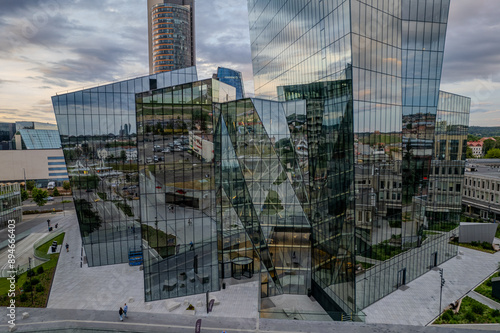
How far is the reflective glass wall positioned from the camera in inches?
968

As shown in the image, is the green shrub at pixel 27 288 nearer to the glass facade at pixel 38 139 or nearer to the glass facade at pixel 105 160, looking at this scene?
→ the glass facade at pixel 105 160

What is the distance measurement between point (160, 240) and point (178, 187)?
472 cm

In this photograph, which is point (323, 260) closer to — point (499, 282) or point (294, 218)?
point (294, 218)

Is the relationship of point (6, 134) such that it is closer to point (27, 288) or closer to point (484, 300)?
point (27, 288)

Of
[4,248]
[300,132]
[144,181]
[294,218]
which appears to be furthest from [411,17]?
[4,248]

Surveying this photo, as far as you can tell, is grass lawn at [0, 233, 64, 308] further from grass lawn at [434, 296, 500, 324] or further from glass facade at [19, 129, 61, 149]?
glass facade at [19, 129, 61, 149]

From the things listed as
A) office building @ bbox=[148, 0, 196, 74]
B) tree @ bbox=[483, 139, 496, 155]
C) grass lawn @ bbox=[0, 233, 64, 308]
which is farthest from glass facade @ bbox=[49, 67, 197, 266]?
tree @ bbox=[483, 139, 496, 155]

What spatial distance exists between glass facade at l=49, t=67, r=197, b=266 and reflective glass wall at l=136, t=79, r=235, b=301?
8.36 metres

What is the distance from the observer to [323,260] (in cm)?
2711

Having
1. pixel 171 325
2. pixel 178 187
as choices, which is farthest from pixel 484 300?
pixel 178 187

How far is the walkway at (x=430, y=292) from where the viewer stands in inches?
917

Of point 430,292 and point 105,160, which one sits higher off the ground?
point 105,160

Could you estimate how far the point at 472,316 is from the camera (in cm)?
2272

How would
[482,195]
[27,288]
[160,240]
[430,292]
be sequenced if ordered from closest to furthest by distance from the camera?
[160,240], [27,288], [430,292], [482,195]
